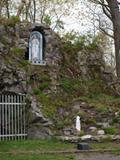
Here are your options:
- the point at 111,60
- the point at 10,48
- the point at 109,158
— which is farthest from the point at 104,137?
the point at 111,60

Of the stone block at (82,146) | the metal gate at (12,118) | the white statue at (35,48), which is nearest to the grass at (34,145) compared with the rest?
the stone block at (82,146)

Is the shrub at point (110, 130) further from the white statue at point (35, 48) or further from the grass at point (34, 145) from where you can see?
the white statue at point (35, 48)

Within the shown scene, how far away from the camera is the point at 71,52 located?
21.3 meters

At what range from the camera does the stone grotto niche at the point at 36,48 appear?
63.9ft

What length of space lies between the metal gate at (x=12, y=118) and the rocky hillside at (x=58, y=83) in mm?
270

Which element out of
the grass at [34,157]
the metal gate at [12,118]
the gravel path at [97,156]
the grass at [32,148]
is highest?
the metal gate at [12,118]

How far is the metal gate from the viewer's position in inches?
664

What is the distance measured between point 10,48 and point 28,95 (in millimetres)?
2589

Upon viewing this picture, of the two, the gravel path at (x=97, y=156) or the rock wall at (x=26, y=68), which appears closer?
the gravel path at (x=97, y=156)

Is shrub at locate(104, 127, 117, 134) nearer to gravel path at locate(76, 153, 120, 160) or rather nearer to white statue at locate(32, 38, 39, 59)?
gravel path at locate(76, 153, 120, 160)

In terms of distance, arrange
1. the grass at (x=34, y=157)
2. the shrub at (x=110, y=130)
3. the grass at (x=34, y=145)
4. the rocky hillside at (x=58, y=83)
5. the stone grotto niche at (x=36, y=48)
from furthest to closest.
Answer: the stone grotto niche at (x=36, y=48) → the rocky hillside at (x=58, y=83) → the shrub at (x=110, y=130) → the grass at (x=34, y=145) → the grass at (x=34, y=157)

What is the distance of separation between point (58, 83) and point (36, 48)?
69.8 inches

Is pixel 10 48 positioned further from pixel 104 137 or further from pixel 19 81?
pixel 104 137

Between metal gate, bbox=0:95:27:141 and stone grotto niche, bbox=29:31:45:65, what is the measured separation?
280 centimetres
